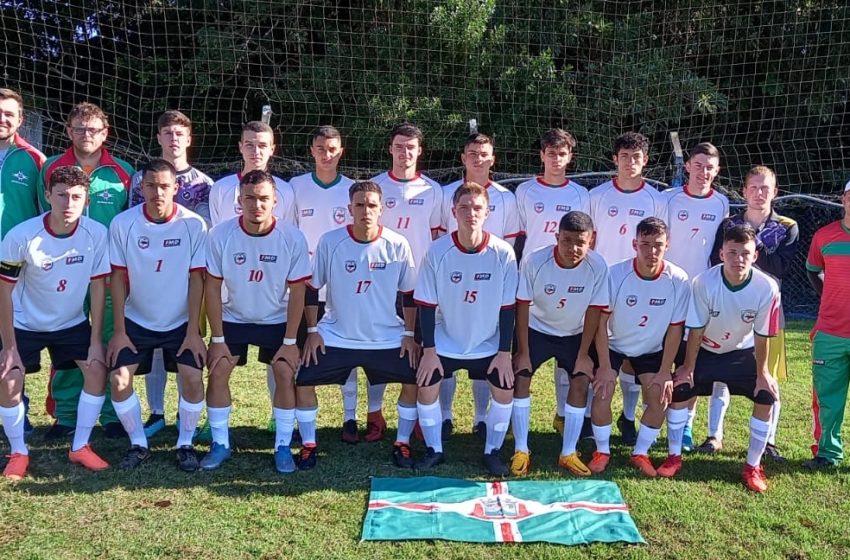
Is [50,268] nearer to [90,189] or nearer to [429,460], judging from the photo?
[90,189]

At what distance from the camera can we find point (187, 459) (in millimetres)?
3762

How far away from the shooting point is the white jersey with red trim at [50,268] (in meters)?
3.65

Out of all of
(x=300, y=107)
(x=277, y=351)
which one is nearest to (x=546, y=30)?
(x=300, y=107)

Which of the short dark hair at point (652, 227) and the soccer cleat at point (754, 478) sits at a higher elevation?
the short dark hair at point (652, 227)

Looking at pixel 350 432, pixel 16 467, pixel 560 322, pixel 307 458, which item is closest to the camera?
pixel 16 467

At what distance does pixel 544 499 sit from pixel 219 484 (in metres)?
1.59

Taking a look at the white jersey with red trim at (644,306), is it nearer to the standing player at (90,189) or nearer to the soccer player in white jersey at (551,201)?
the soccer player in white jersey at (551,201)

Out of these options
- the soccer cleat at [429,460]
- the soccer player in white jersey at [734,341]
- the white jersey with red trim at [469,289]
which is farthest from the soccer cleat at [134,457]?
the soccer player in white jersey at [734,341]

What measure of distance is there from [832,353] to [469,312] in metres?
2.05

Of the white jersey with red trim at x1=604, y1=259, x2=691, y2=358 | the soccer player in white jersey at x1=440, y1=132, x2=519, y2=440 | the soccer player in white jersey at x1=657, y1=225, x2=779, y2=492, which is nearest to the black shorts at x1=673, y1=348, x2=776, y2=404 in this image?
the soccer player in white jersey at x1=657, y1=225, x2=779, y2=492

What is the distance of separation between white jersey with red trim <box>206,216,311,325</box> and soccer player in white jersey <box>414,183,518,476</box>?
690mm

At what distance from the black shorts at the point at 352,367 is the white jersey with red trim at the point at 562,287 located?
2.40 ft

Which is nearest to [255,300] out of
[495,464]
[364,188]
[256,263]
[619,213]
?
[256,263]

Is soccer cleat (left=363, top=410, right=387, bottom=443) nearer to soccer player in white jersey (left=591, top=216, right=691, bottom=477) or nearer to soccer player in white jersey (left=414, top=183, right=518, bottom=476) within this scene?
soccer player in white jersey (left=414, top=183, right=518, bottom=476)
